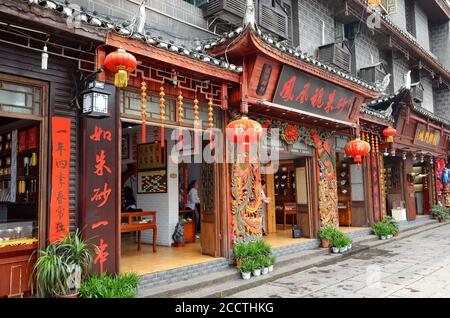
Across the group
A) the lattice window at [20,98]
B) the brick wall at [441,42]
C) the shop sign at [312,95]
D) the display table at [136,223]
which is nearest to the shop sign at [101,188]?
the lattice window at [20,98]

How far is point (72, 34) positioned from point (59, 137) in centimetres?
134

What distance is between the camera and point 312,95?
858 centimetres

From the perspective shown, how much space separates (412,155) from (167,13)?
12.7 meters

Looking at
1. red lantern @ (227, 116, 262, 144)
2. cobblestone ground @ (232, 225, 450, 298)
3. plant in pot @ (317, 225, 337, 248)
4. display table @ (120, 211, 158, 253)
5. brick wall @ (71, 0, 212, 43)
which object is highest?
brick wall @ (71, 0, 212, 43)

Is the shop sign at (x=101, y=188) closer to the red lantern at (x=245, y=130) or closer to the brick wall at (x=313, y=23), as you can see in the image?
the red lantern at (x=245, y=130)

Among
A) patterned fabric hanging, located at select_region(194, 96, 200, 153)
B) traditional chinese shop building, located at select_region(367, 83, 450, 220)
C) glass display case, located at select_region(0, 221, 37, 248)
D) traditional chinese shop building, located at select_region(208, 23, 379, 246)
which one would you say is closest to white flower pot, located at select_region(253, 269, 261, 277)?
traditional chinese shop building, located at select_region(208, 23, 379, 246)

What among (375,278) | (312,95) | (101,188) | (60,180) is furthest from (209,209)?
(312,95)

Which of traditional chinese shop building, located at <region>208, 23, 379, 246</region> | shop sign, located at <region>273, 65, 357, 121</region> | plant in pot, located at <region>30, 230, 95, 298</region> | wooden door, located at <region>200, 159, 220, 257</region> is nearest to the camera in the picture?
plant in pot, located at <region>30, 230, 95, 298</region>

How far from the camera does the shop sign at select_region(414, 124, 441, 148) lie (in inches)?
605

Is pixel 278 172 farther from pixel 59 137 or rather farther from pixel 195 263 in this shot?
pixel 59 137

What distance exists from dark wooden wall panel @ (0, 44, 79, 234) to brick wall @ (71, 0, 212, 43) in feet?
4.64

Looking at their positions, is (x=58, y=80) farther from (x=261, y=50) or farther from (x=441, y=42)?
(x=441, y=42)

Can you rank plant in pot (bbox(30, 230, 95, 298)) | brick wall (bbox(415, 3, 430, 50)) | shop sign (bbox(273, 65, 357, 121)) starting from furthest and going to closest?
1. brick wall (bbox(415, 3, 430, 50))
2. shop sign (bbox(273, 65, 357, 121))
3. plant in pot (bbox(30, 230, 95, 298))

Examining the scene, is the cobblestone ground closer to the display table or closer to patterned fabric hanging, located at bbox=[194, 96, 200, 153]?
the display table
